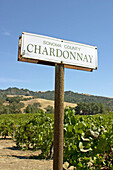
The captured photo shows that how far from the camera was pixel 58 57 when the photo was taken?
238cm

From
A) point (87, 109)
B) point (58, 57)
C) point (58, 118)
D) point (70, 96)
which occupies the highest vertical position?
point (70, 96)

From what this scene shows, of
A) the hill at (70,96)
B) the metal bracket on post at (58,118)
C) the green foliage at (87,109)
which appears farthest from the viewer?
the hill at (70,96)

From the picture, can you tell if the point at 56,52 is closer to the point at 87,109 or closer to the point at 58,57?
the point at 58,57

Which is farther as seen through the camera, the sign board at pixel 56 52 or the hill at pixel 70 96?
the hill at pixel 70 96

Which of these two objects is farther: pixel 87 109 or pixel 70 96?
pixel 70 96

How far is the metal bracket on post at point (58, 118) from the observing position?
2174 millimetres

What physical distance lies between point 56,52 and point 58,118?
81 cm

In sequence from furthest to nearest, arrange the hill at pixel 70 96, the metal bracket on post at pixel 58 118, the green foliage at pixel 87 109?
the hill at pixel 70 96 → the green foliage at pixel 87 109 → the metal bracket on post at pixel 58 118

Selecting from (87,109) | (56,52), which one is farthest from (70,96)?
(56,52)

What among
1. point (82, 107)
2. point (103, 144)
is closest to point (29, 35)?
point (103, 144)

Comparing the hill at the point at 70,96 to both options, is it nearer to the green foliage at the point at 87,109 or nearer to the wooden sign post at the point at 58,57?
the green foliage at the point at 87,109

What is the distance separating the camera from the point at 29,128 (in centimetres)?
1002

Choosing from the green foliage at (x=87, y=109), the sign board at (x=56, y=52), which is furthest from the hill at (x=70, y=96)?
the sign board at (x=56, y=52)

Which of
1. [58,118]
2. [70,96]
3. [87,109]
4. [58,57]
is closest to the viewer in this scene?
[58,118]
